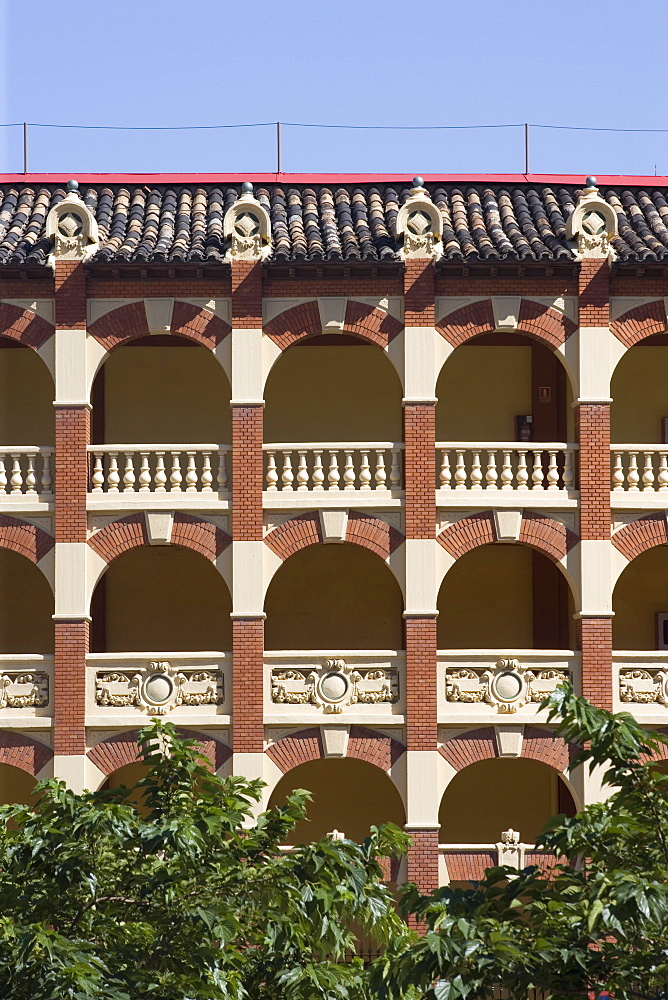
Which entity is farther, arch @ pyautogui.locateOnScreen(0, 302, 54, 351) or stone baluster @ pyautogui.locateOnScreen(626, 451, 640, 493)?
arch @ pyautogui.locateOnScreen(0, 302, 54, 351)

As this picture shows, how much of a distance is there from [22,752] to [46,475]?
209 inches

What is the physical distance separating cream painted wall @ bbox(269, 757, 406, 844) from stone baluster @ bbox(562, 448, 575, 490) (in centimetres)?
741

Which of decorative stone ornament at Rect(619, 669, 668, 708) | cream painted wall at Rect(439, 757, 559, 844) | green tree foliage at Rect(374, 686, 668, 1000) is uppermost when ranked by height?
decorative stone ornament at Rect(619, 669, 668, 708)

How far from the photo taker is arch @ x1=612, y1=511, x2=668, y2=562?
30.5 m

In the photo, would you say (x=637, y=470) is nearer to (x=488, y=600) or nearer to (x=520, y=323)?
(x=520, y=323)

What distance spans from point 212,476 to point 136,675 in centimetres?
410

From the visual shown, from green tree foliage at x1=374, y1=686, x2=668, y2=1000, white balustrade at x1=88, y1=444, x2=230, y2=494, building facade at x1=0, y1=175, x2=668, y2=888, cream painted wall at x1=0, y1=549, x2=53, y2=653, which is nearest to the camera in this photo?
green tree foliage at x1=374, y1=686, x2=668, y2=1000

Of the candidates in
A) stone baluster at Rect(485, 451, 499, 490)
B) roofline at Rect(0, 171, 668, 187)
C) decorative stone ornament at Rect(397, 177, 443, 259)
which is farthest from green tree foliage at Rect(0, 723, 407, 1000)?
roofline at Rect(0, 171, 668, 187)

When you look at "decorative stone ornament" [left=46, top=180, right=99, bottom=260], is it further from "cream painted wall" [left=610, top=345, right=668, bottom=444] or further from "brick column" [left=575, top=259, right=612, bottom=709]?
"cream painted wall" [left=610, top=345, right=668, bottom=444]

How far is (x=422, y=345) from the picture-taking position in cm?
3056

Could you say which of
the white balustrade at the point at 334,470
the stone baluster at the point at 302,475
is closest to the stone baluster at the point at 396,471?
the white balustrade at the point at 334,470

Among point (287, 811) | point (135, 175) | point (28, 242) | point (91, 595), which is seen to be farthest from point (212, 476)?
point (287, 811)

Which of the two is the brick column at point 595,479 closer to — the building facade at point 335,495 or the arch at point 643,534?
the building facade at point 335,495

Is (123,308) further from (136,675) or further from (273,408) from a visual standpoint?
(136,675)
